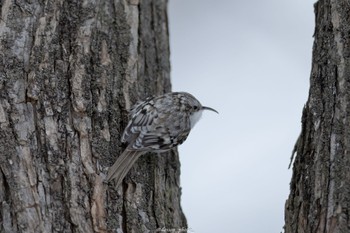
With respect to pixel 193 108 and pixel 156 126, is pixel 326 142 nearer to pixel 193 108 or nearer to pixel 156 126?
pixel 156 126

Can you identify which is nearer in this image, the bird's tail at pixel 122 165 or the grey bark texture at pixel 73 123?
the grey bark texture at pixel 73 123

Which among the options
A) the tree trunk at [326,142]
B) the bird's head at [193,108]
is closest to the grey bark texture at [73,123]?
the bird's head at [193,108]

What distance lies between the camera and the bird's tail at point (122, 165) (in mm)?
3152

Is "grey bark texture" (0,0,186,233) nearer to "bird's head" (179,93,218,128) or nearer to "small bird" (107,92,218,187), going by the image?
"small bird" (107,92,218,187)

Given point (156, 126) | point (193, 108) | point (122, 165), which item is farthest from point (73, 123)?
point (193, 108)

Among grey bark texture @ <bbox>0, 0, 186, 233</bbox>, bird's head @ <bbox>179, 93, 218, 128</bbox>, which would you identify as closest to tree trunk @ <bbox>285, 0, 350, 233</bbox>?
grey bark texture @ <bbox>0, 0, 186, 233</bbox>

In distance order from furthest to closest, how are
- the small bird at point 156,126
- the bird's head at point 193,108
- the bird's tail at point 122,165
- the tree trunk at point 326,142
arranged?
the bird's head at point 193,108 → the small bird at point 156,126 → the bird's tail at point 122,165 → the tree trunk at point 326,142

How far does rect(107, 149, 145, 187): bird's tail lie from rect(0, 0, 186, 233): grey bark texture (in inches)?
1.7

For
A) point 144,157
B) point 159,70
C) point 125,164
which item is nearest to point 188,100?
point 159,70

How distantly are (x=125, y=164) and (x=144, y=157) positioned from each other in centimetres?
33

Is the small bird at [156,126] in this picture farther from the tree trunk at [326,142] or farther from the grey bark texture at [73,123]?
the tree trunk at [326,142]

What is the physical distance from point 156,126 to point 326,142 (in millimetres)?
1194

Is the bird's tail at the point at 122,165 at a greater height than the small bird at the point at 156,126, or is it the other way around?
the small bird at the point at 156,126

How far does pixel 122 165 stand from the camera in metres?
3.22
